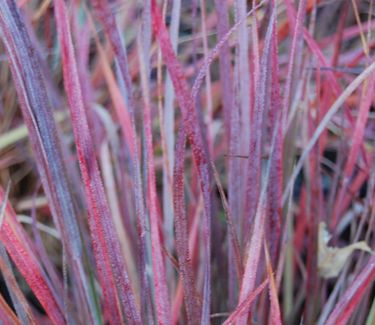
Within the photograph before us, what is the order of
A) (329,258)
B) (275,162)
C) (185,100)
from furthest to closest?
(329,258)
(275,162)
(185,100)

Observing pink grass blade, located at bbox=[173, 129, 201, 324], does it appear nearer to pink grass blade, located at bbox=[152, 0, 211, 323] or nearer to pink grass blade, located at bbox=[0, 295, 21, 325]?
pink grass blade, located at bbox=[152, 0, 211, 323]

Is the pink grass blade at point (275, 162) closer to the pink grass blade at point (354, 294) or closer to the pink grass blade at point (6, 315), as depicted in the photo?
the pink grass blade at point (354, 294)

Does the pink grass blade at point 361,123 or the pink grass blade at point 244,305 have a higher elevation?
the pink grass blade at point 361,123

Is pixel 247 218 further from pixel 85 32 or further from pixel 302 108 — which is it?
pixel 85 32

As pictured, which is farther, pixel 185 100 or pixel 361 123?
pixel 361 123

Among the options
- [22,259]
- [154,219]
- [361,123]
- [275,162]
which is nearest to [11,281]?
[22,259]

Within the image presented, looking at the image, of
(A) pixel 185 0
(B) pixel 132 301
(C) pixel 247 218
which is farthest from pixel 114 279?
(A) pixel 185 0

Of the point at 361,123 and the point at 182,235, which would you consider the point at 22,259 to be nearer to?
the point at 182,235

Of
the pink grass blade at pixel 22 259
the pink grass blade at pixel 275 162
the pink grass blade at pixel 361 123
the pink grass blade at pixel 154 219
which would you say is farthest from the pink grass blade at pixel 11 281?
the pink grass blade at pixel 361 123
